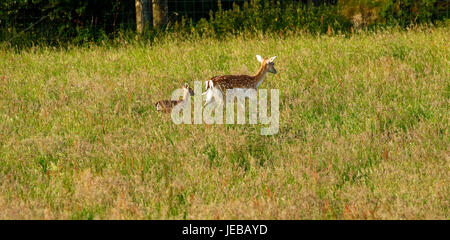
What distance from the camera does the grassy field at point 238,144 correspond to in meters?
5.85

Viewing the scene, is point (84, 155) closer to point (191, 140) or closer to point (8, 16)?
point (191, 140)

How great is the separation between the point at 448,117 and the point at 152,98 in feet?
13.4

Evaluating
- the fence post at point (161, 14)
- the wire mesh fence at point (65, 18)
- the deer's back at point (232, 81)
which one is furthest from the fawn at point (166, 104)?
the fence post at point (161, 14)

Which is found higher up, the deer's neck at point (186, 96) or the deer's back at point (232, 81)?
the deer's back at point (232, 81)

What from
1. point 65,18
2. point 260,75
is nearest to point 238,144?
point 260,75

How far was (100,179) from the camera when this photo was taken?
6.38 m

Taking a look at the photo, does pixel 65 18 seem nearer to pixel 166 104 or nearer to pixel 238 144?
pixel 166 104

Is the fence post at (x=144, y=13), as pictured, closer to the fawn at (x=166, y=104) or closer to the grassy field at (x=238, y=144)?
the grassy field at (x=238, y=144)

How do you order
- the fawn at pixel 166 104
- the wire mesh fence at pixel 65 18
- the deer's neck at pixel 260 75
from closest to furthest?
the fawn at pixel 166 104 < the deer's neck at pixel 260 75 < the wire mesh fence at pixel 65 18

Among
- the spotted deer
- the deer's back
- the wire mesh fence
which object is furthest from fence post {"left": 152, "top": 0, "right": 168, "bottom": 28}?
the deer's back

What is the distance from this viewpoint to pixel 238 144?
23.9 feet

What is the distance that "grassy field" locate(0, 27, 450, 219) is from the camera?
5852mm

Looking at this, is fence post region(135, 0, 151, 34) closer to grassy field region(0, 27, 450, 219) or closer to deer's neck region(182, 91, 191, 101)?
grassy field region(0, 27, 450, 219)
